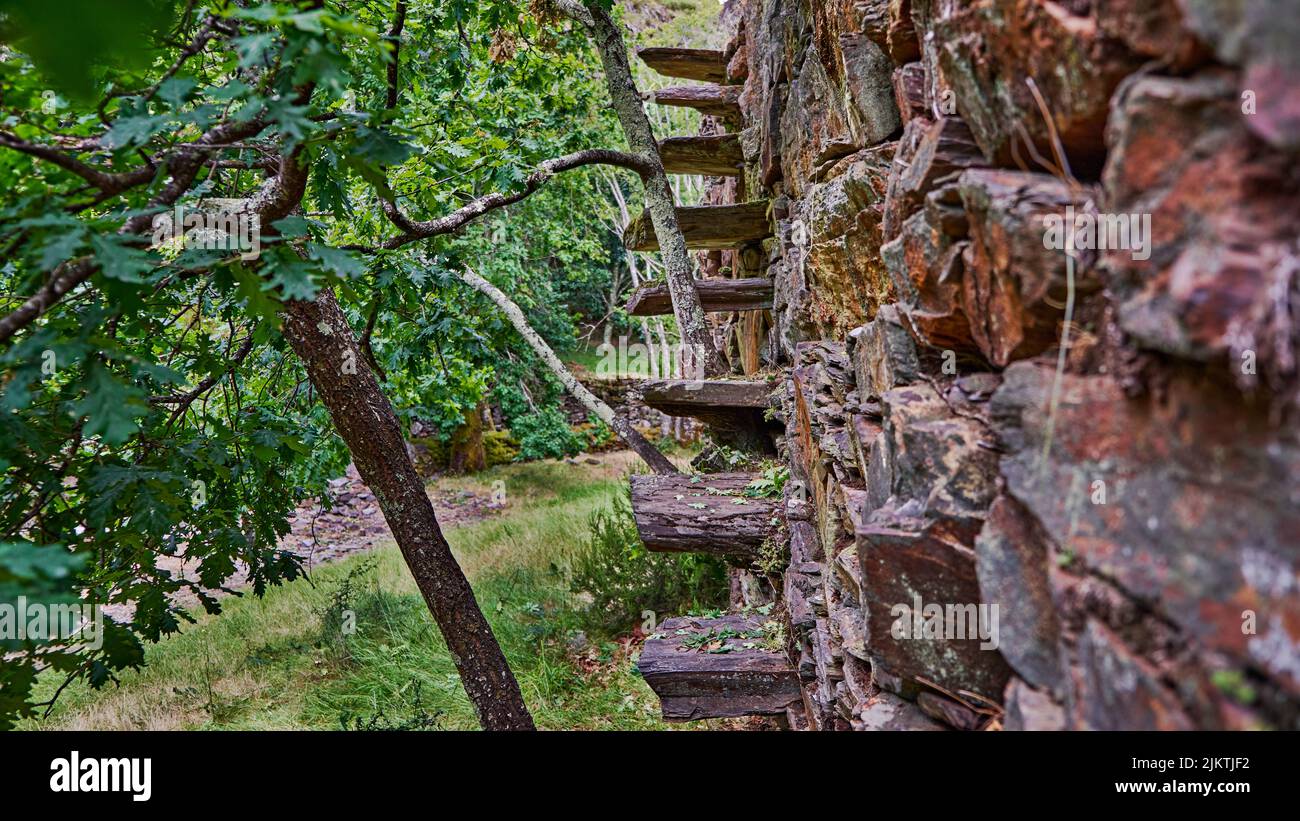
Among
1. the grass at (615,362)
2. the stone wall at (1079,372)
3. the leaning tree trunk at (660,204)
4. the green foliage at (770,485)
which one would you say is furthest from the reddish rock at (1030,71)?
the grass at (615,362)

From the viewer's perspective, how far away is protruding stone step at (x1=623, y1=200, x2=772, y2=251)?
568 centimetres

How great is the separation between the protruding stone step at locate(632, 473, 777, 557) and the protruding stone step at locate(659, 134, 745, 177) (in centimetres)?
288

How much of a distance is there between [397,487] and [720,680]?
2114 mm

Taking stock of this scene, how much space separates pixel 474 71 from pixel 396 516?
4798 mm

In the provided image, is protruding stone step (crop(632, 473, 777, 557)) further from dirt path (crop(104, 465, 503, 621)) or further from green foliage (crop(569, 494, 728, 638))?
dirt path (crop(104, 465, 503, 621))

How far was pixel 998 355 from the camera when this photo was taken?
1909 mm

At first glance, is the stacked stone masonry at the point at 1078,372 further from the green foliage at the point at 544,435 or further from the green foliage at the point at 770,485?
the green foliage at the point at 544,435

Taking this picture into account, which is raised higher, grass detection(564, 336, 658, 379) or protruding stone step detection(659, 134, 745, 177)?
protruding stone step detection(659, 134, 745, 177)

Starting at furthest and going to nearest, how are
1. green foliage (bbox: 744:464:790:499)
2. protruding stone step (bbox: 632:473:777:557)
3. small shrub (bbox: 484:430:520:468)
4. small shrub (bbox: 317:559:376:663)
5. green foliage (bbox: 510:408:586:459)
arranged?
small shrub (bbox: 484:430:520:468)
green foliage (bbox: 510:408:586:459)
small shrub (bbox: 317:559:376:663)
green foliage (bbox: 744:464:790:499)
protruding stone step (bbox: 632:473:777:557)

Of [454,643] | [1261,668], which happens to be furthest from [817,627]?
[1261,668]

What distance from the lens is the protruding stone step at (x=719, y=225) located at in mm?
5684

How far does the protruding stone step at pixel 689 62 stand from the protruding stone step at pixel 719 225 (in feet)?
4.13

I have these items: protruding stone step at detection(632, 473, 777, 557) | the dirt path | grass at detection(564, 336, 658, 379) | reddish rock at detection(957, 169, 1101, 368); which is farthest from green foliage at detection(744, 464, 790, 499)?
grass at detection(564, 336, 658, 379)

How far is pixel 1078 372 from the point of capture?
158cm
